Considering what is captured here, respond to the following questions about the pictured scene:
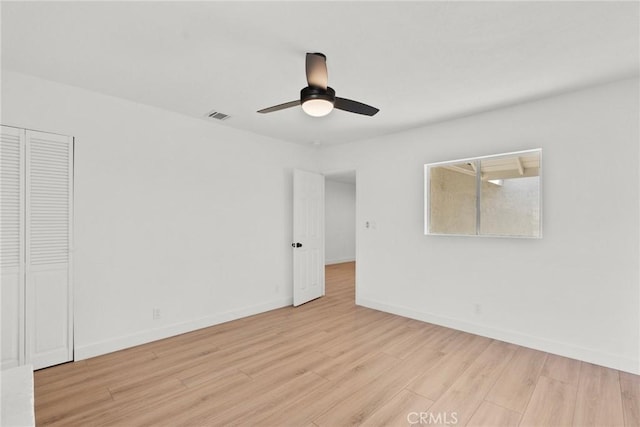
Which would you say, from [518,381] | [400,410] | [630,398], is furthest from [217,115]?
[630,398]

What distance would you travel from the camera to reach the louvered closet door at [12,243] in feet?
8.61

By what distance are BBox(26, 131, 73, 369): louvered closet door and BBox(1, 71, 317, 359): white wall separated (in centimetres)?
9

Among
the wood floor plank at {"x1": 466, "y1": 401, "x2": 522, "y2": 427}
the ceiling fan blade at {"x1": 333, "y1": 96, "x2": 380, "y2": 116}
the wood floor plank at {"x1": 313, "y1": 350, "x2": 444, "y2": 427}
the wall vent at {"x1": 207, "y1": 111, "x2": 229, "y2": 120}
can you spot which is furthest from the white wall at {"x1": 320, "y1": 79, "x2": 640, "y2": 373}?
the wall vent at {"x1": 207, "y1": 111, "x2": 229, "y2": 120}

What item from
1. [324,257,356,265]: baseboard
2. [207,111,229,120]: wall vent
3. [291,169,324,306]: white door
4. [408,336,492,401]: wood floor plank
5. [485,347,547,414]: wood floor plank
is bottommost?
[408,336,492,401]: wood floor plank

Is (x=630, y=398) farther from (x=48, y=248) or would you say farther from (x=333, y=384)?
(x=48, y=248)

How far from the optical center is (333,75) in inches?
104

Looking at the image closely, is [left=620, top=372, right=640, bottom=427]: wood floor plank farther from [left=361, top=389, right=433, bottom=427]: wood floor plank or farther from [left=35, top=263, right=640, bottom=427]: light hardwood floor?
[left=361, top=389, right=433, bottom=427]: wood floor plank

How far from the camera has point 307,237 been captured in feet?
16.7

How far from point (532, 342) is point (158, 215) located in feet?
14.0

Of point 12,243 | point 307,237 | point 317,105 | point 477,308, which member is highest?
point 317,105

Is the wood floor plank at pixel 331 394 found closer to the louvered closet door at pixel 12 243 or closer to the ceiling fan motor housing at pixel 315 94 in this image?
the ceiling fan motor housing at pixel 315 94

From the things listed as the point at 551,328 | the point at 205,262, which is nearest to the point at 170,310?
the point at 205,262

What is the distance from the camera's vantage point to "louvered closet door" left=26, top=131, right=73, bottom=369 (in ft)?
9.03

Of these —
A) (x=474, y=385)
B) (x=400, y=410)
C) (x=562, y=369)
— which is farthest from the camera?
(x=562, y=369)
